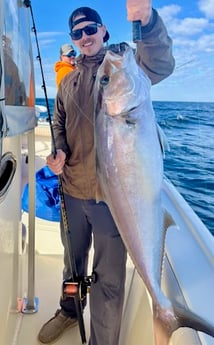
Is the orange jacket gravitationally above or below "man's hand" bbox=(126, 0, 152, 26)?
below

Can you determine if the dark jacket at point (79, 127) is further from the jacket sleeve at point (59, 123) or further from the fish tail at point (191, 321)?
the fish tail at point (191, 321)

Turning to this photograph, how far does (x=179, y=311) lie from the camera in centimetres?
93

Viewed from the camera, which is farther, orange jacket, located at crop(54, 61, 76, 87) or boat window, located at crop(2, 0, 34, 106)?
orange jacket, located at crop(54, 61, 76, 87)

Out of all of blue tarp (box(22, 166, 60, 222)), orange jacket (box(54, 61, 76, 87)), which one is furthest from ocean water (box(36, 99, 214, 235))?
blue tarp (box(22, 166, 60, 222))

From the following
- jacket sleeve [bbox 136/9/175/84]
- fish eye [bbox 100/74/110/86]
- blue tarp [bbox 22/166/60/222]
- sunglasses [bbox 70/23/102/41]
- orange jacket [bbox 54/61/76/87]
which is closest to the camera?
fish eye [bbox 100/74/110/86]

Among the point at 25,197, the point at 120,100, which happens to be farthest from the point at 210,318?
the point at 25,197

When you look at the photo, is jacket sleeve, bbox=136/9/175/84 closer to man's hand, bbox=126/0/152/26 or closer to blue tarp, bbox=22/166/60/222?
man's hand, bbox=126/0/152/26

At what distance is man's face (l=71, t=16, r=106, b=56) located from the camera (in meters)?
1.32

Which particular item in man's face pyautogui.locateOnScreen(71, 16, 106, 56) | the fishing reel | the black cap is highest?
the black cap

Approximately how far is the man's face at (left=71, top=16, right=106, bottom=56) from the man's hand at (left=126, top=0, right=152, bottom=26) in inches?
12.7

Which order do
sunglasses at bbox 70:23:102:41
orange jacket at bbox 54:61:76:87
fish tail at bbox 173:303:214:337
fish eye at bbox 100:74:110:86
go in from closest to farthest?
fish tail at bbox 173:303:214:337 < fish eye at bbox 100:74:110:86 < sunglasses at bbox 70:23:102:41 < orange jacket at bbox 54:61:76:87

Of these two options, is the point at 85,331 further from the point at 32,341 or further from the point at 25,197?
the point at 25,197

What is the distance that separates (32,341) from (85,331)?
0.80 ft

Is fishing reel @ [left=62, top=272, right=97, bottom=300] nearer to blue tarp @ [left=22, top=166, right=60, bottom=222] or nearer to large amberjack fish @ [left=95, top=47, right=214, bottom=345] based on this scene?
large amberjack fish @ [left=95, top=47, right=214, bottom=345]
